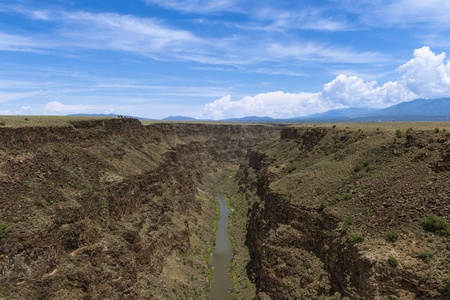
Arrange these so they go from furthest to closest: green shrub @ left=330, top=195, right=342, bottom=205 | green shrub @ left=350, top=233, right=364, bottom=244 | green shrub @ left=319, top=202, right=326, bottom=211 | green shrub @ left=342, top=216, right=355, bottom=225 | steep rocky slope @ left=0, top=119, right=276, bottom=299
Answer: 1. green shrub @ left=319, top=202, right=326, bottom=211
2. green shrub @ left=330, top=195, right=342, bottom=205
3. green shrub @ left=342, top=216, right=355, bottom=225
4. green shrub @ left=350, top=233, right=364, bottom=244
5. steep rocky slope @ left=0, top=119, right=276, bottom=299

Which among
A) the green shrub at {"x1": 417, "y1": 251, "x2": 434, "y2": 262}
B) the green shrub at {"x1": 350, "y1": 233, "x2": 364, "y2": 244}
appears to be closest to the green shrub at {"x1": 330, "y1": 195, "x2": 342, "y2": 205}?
the green shrub at {"x1": 350, "y1": 233, "x2": 364, "y2": 244}

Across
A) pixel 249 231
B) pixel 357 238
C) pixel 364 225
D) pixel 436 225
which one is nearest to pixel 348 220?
pixel 364 225

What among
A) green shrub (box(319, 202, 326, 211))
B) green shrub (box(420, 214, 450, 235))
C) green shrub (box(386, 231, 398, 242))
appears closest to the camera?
green shrub (box(420, 214, 450, 235))

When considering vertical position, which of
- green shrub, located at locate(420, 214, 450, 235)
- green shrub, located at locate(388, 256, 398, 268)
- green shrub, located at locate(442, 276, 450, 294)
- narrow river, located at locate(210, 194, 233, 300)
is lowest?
narrow river, located at locate(210, 194, 233, 300)

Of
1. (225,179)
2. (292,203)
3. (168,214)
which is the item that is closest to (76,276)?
(168,214)

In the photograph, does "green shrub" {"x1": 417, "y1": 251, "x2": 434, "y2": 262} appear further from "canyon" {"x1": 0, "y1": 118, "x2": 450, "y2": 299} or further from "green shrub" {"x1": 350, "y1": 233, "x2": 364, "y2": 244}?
"green shrub" {"x1": 350, "y1": 233, "x2": 364, "y2": 244}

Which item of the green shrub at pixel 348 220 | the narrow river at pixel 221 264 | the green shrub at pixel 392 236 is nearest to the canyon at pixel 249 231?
the green shrub at pixel 348 220

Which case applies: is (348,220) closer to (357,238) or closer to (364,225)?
(364,225)
